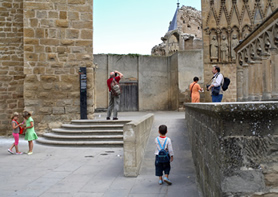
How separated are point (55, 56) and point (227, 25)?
1227cm

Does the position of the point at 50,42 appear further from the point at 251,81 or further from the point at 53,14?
the point at 251,81

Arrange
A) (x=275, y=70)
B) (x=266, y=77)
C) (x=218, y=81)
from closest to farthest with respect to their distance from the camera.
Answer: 1. (x=275, y=70)
2. (x=266, y=77)
3. (x=218, y=81)

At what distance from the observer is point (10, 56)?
11.0m

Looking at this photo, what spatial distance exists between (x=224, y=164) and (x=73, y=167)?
4363mm

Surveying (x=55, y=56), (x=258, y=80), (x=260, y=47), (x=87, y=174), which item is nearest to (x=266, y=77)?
(x=258, y=80)

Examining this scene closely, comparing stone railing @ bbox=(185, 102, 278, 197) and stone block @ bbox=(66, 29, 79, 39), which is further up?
stone block @ bbox=(66, 29, 79, 39)

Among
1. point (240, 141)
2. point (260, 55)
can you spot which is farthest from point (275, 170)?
point (260, 55)

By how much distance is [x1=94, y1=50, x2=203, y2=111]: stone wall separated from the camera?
17062mm

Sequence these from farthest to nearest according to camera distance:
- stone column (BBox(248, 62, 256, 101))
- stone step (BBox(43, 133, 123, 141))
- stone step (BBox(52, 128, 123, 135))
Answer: stone step (BBox(52, 128, 123, 135))
stone step (BBox(43, 133, 123, 141))
stone column (BBox(248, 62, 256, 101))

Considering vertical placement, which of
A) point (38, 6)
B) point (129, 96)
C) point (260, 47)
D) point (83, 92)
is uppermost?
point (38, 6)

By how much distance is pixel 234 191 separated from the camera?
6.57ft

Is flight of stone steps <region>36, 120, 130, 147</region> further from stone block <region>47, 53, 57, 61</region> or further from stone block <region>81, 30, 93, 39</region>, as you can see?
stone block <region>81, 30, 93, 39</region>

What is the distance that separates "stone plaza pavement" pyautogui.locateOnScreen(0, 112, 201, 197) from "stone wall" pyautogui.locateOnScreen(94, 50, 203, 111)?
965 centimetres

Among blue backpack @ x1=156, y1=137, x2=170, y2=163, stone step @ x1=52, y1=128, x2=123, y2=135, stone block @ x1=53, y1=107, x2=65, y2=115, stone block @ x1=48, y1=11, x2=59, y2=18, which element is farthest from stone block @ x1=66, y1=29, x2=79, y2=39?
blue backpack @ x1=156, y1=137, x2=170, y2=163
